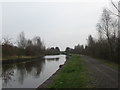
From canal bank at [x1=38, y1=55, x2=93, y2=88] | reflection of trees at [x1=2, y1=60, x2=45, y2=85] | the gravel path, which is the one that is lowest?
reflection of trees at [x1=2, y1=60, x2=45, y2=85]

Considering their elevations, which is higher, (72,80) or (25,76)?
(72,80)

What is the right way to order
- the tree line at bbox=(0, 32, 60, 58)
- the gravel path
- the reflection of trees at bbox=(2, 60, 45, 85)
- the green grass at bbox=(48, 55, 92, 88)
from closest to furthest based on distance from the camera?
the gravel path, the green grass at bbox=(48, 55, 92, 88), the reflection of trees at bbox=(2, 60, 45, 85), the tree line at bbox=(0, 32, 60, 58)

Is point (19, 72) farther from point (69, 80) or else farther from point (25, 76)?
point (69, 80)

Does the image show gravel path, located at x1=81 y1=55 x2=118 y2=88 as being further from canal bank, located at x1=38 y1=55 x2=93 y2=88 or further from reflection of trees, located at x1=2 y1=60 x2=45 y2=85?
reflection of trees, located at x1=2 y1=60 x2=45 y2=85

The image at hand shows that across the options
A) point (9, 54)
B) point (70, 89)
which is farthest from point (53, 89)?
point (9, 54)

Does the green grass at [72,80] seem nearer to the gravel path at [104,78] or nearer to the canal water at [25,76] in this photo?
the gravel path at [104,78]

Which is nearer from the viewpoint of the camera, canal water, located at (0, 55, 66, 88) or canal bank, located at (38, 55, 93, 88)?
canal bank, located at (38, 55, 93, 88)

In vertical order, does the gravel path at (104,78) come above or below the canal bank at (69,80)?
above

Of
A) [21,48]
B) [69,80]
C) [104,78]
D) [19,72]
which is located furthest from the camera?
[21,48]

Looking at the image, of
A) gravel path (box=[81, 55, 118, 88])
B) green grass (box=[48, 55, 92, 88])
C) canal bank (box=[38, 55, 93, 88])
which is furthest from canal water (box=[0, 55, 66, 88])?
gravel path (box=[81, 55, 118, 88])

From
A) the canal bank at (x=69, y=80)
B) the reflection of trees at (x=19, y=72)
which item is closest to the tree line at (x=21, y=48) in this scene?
the reflection of trees at (x=19, y=72)

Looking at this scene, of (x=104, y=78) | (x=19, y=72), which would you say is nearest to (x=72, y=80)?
(x=104, y=78)

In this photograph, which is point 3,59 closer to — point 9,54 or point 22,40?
point 9,54

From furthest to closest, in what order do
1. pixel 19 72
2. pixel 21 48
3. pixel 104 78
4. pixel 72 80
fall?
1. pixel 21 48
2. pixel 19 72
3. pixel 104 78
4. pixel 72 80
